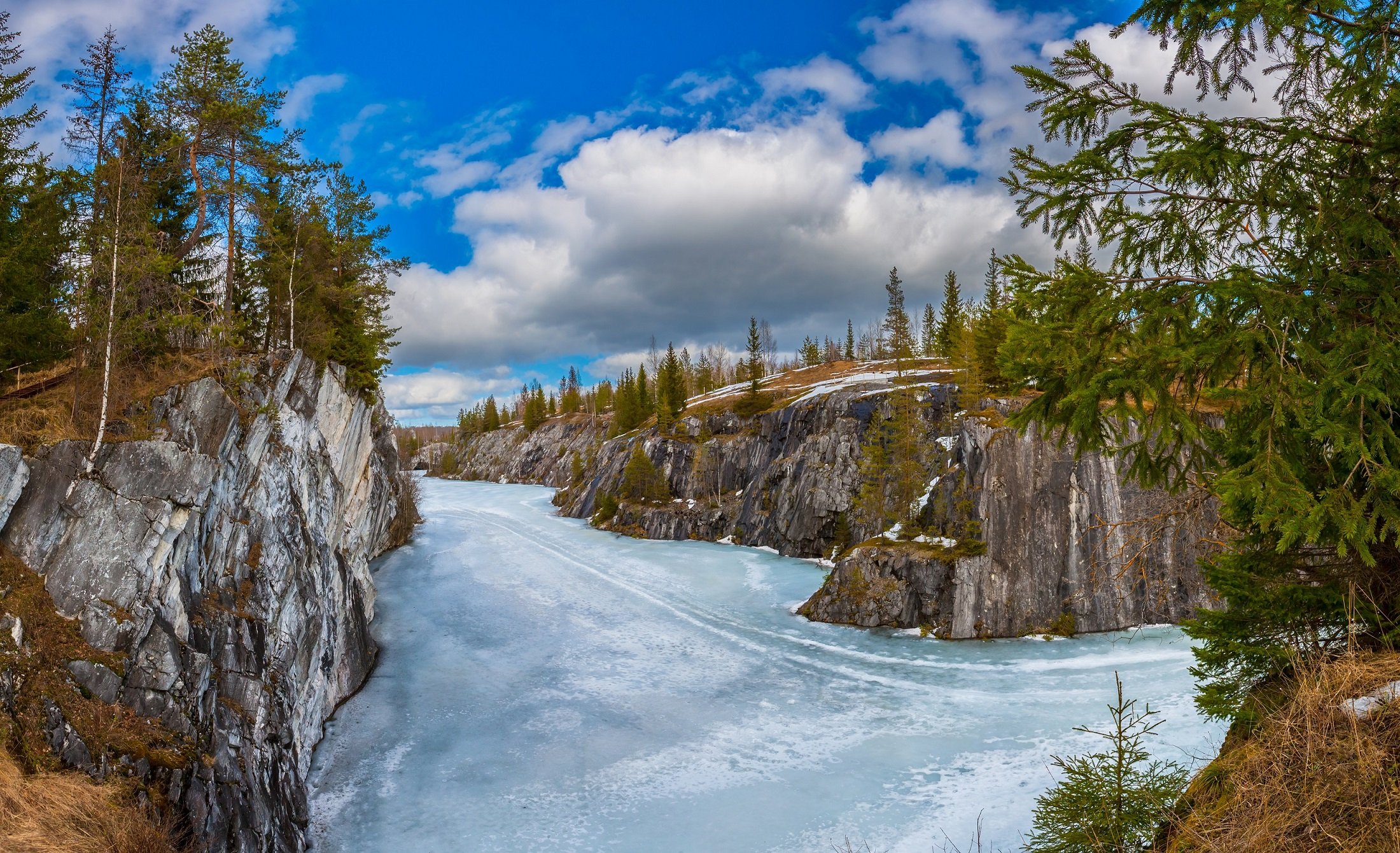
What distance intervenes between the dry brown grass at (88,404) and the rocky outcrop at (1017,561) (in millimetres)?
24302

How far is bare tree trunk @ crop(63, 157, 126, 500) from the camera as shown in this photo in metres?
12.6

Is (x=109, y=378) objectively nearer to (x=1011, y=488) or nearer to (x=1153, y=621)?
(x=1011, y=488)

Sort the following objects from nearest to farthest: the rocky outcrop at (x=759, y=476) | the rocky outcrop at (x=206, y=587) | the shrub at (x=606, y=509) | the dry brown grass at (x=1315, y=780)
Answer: the dry brown grass at (x=1315, y=780) < the rocky outcrop at (x=206, y=587) < the rocky outcrop at (x=759, y=476) < the shrub at (x=606, y=509)

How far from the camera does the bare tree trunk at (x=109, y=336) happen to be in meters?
12.6

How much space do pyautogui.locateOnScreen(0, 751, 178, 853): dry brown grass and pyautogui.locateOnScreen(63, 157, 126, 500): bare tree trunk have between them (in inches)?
212

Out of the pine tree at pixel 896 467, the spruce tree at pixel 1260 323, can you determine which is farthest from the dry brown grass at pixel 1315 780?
the pine tree at pixel 896 467

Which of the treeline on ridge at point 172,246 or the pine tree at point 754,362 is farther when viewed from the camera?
the pine tree at point 754,362

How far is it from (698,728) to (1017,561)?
15.5 metres

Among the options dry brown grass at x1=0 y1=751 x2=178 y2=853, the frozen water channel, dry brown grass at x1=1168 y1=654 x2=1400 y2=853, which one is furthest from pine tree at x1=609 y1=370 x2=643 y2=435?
dry brown grass at x1=1168 y1=654 x2=1400 y2=853

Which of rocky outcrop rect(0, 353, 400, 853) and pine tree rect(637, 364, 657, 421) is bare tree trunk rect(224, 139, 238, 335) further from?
pine tree rect(637, 364, 657, 421)

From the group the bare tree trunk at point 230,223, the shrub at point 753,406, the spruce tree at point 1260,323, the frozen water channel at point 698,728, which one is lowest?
the frozen water channel at point 698,728

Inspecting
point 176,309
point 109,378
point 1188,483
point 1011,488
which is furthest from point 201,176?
point 1011,488

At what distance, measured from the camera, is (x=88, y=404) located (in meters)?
13.8

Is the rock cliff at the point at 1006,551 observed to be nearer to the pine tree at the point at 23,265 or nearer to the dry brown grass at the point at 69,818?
the dry brown grass at the point at 69,818
